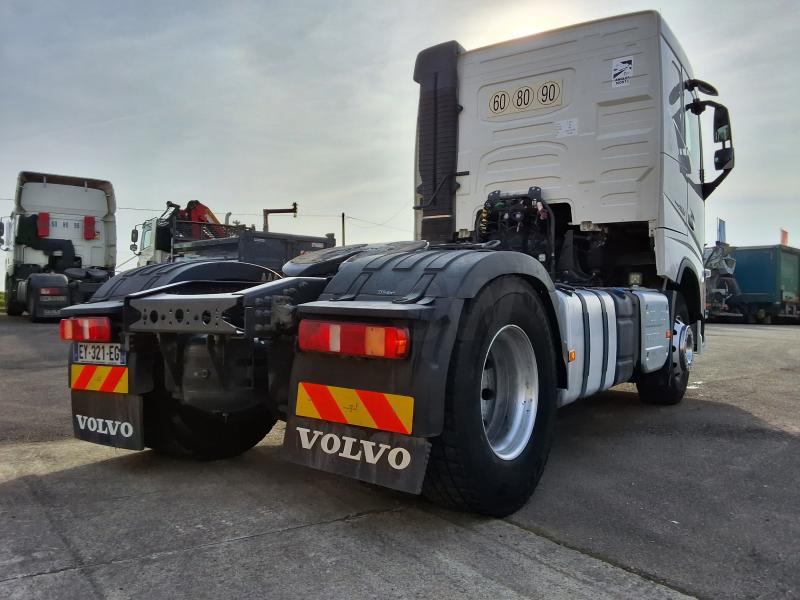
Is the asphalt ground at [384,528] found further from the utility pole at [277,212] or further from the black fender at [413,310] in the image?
the utility pole at [277,212]

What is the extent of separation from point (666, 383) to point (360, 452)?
4323 millimetres

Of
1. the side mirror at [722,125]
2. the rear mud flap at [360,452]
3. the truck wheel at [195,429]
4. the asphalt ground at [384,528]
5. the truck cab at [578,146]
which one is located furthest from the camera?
the side mirror at [722,125]

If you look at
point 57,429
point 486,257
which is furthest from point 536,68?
point 57,429

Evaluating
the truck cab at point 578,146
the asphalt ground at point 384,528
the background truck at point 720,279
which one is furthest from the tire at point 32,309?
the background truck at point 720,279

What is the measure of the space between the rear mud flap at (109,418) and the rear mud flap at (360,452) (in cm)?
102

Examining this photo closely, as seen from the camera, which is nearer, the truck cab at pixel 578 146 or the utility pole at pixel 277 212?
the truck cab at pixel 578 146

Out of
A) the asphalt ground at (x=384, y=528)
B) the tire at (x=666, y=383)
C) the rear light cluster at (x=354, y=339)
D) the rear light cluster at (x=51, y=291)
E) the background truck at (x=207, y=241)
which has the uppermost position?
the background truck at (x=207, y=241)

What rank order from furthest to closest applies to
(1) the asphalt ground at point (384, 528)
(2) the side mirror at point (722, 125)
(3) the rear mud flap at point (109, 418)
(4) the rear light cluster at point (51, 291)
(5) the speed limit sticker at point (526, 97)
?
(4) the rear light cluster at point (51, 291) < (2) the side mirror at point (722, 125) < (5) the speed limit sticker at point (526, 97) < (3) the rear mud flap at point (109, 418) < (1) the asphalt ground at point (384, 528)

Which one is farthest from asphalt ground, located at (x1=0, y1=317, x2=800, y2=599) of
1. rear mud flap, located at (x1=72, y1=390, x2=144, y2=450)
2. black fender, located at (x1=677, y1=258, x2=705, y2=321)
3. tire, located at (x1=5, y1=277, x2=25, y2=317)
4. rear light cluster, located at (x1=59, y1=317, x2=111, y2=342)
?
tire, located at (x1=5, y1=277, x2=25, y2=317)

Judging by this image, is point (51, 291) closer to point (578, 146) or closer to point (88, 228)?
point (88, 228)

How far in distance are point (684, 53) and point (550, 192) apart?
2000mm

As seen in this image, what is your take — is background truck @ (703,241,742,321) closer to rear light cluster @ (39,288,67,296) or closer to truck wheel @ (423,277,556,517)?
rear light cluster @ (39,288,67,296)

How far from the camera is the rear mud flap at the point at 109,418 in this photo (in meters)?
3.36

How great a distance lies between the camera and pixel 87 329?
3455 millimetres
